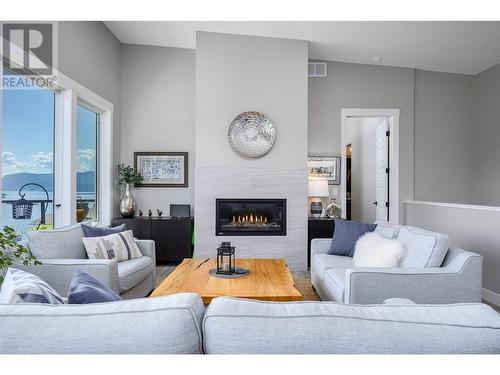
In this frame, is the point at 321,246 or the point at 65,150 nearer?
the point at 321,246

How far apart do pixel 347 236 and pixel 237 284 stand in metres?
1.34

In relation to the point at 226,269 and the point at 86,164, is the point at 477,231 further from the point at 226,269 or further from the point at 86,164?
the point at 86,164

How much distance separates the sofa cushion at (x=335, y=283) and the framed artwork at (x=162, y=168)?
9.62ft

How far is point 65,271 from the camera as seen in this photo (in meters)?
2.34

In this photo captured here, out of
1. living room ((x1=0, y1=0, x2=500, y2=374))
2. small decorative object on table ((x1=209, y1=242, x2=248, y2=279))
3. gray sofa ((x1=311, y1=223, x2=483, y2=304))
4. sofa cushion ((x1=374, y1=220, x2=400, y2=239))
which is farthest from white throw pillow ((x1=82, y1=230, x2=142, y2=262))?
sofa cushion ((x1=374, y1=220, x2=400, y2=239))

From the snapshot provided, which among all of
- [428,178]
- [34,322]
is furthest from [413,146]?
[34,322]

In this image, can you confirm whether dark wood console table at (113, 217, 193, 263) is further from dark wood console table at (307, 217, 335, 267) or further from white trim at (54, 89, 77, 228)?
dark wood console table at (307, 217, 335, 267)

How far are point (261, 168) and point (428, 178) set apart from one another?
2625 mm

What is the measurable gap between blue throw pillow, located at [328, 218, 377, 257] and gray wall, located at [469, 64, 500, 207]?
2751 mm

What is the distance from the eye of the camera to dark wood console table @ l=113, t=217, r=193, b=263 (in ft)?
14.9

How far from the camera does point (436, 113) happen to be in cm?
499

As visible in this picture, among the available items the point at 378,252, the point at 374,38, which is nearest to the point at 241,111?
the point at 374,38

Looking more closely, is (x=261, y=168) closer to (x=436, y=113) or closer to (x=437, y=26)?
(x=437, y=26)

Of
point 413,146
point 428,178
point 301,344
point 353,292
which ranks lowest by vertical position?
point 353,292
